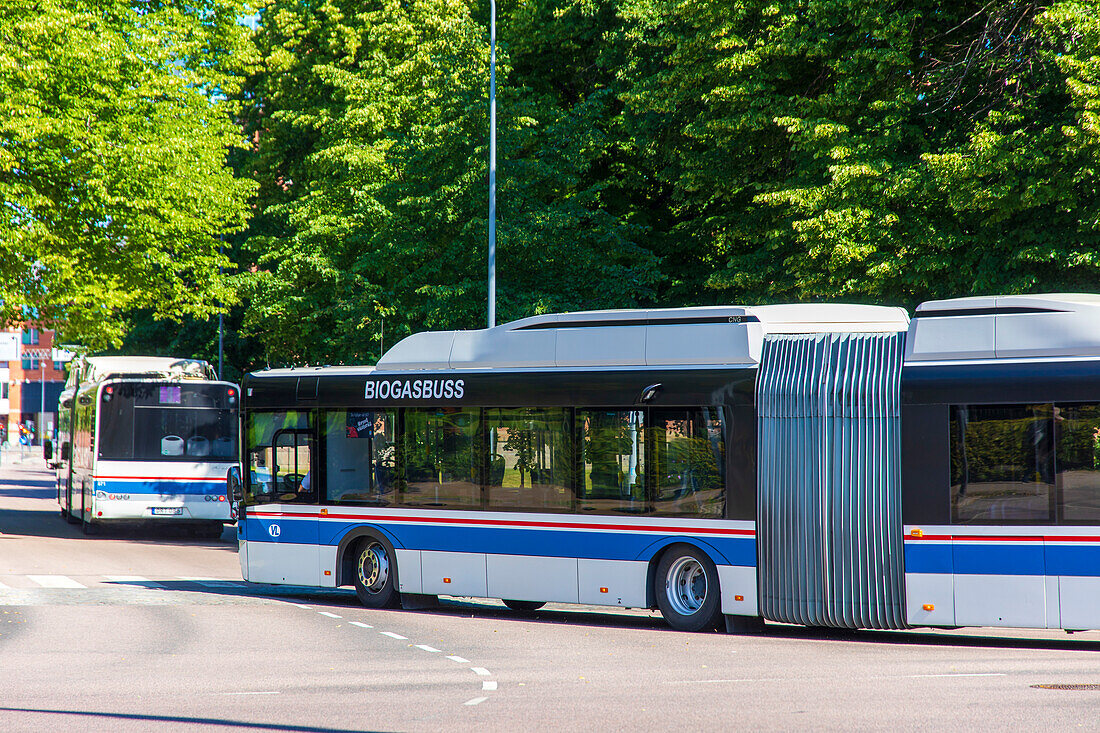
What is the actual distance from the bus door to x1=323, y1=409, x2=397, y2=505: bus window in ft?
1.00

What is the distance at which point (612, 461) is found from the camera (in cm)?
1399

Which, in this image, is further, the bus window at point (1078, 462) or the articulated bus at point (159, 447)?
the articulated bus at point (159, 447)

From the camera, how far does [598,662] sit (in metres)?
11.3

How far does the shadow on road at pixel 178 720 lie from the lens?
26.3 ft

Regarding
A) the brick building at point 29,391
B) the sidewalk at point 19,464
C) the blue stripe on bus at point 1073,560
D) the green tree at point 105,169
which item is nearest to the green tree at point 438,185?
the green tree at point 105,169

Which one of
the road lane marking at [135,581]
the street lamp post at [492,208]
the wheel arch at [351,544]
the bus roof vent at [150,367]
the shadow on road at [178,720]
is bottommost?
the road lane marking at [135,581]

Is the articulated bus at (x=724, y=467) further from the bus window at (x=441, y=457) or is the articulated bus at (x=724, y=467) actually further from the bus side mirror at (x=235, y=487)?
the bus side mirror at (x=235, y=487)

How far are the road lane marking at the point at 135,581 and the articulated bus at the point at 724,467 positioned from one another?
107 inches

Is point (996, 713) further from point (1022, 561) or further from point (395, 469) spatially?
point (395, 469)

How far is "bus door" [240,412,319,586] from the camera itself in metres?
16.5

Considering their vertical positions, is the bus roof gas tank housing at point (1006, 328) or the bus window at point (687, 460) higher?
the bus roof gas tank housing at point (1006, 328)

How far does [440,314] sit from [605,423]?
12305mm

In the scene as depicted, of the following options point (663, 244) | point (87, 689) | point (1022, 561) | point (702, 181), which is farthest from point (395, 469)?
point (663, 244)

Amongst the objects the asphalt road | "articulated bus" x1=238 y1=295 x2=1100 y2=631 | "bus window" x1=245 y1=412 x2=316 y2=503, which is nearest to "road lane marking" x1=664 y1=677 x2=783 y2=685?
the asphalt road
